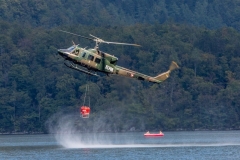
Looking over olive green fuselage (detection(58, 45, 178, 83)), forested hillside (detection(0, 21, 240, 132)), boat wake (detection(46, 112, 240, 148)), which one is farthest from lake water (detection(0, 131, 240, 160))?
olive green fuselage (detection(58, 45, 178, 83))

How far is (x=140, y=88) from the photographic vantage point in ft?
430

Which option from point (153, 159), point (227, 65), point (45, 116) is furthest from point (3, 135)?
point (153, 159)

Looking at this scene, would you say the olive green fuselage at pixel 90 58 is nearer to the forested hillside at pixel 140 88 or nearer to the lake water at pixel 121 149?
the lake water at pixel 121 149

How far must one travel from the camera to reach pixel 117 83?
253 feet

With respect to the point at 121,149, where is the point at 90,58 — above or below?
above

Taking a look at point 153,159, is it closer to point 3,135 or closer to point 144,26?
point 3,135

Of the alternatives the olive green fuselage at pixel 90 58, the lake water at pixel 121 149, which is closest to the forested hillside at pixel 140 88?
the lake water at pixel 121 149

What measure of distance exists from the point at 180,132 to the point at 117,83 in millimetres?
73072

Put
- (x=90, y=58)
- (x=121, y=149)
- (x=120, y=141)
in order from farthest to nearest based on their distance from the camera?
(x=120, y=141), (x=121, y=149), (x=90, y=58)

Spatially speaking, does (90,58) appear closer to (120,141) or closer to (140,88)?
(120,141)

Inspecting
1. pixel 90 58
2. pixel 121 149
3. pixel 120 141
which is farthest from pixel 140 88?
pixel 90 58

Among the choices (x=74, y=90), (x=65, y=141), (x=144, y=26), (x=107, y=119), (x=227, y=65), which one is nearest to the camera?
(x=65, y=141)

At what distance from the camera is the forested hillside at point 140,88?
145625 millimetres

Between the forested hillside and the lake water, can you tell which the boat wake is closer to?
the lake water
